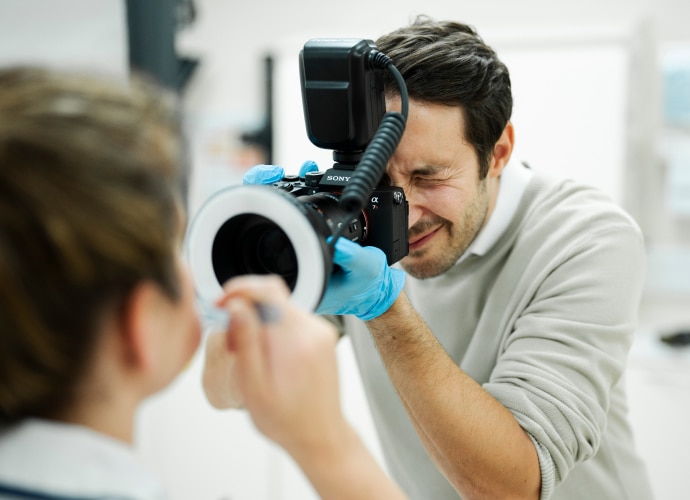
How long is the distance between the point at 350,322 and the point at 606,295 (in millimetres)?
502

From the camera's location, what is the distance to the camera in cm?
69

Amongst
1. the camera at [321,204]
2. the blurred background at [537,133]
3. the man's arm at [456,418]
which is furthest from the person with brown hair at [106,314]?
the blurred background at [537,133]

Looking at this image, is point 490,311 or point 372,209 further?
point 490,311

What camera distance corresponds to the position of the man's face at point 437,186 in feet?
3.75

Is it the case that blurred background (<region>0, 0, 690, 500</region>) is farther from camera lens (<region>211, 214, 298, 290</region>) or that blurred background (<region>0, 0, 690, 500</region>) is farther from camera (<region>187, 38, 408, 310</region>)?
camera lens (<region>211, 214, 298, 290</region>)

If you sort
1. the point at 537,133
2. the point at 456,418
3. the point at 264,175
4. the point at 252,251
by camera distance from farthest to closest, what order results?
1. the point at 537,133
2. the point at 264,175
3. the point at 456,418
4. the point at 252,251

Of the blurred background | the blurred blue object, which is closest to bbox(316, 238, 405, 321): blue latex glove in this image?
the blurred background

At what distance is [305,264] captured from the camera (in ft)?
2.28

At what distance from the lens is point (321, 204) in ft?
2.70

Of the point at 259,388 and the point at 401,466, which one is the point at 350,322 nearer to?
the point at 401,466

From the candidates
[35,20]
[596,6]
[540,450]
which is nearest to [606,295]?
[540,450]

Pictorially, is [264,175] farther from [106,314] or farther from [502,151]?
[106,314]

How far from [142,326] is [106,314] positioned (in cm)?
3

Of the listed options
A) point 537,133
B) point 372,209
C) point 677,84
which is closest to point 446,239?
point 372,209
